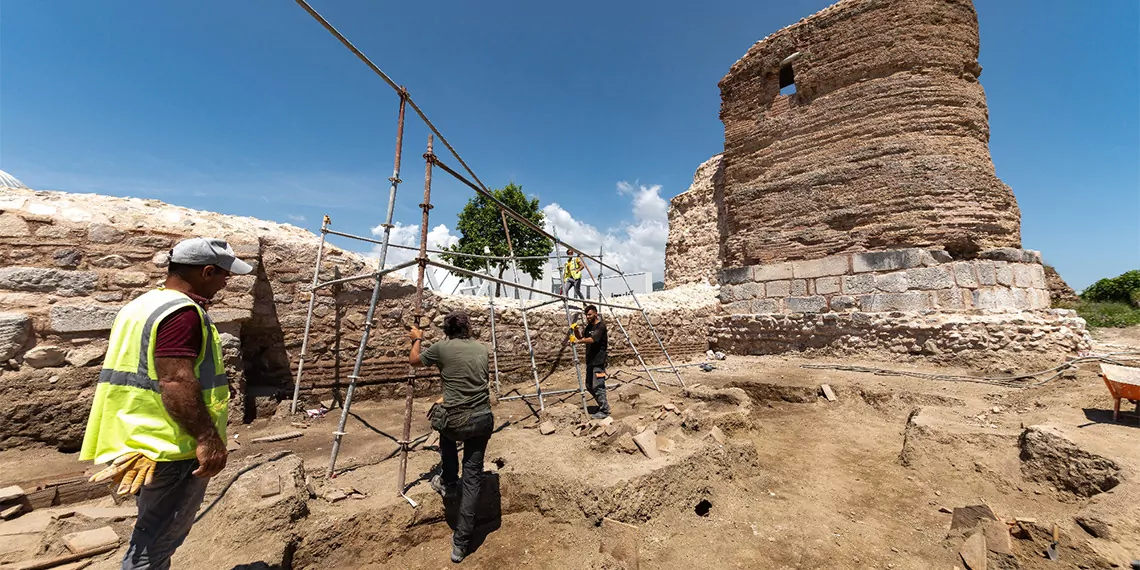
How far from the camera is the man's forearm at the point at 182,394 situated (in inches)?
73.5

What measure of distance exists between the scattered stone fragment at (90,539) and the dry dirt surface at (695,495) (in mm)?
93

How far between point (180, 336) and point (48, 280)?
3913mm

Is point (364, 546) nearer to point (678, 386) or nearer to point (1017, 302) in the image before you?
point (678, 386)

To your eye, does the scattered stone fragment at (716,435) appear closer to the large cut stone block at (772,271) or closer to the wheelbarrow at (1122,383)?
the wheelbarrow at (1122,383)

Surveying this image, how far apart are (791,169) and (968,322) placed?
16.0 ft

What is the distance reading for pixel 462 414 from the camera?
3.24 meters

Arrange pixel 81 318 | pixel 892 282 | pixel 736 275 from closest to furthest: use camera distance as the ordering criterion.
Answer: pixel 81 318 < pixel 892 282 < pixel 736 275

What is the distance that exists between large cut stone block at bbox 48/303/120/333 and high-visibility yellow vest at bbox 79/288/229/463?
3423 mm

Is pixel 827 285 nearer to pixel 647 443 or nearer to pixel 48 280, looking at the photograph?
pixel 647 443

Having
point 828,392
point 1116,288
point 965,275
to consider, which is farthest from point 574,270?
point 1116,288

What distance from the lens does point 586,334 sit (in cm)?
631

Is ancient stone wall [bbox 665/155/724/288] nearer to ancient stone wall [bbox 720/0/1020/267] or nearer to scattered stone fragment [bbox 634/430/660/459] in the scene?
ancient stone wall [bbox 720/0/1020/267]

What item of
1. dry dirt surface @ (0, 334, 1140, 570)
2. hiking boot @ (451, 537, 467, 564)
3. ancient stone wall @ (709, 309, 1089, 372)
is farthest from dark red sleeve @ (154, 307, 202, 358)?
ancient stone wall @ (709, 309, 1089, 372)

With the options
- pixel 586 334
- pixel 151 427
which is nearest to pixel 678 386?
pixel 586 334
